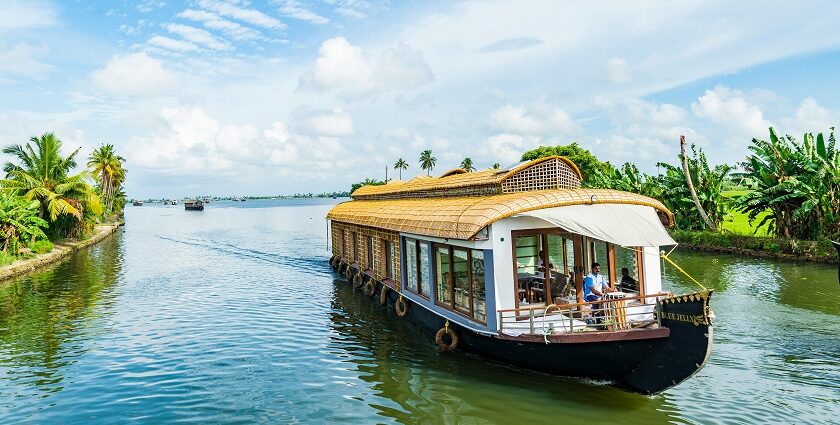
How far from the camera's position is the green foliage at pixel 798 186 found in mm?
23281

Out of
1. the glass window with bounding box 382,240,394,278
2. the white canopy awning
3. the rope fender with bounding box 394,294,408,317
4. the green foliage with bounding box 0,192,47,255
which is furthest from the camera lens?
the green foliage with bounding box 0,192,47,255

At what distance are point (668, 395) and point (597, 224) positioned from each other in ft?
10.3

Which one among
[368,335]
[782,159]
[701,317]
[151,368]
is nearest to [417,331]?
[368,335]

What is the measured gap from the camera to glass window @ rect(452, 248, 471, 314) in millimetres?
11141

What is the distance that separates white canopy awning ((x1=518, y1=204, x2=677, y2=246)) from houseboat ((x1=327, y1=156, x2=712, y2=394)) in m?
0.02

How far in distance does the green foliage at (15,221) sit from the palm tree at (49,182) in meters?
1.56

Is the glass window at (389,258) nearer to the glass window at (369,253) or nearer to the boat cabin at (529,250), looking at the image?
the boat cabin at (529,250)

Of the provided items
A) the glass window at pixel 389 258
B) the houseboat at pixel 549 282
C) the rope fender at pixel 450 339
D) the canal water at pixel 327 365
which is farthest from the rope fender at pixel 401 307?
the rope fender at pixel 450 339

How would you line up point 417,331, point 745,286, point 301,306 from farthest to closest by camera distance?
point 745,286 → point 301,306 → point 417,331

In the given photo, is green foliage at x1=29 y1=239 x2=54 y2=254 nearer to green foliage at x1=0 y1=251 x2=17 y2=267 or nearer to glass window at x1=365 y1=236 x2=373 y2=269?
green foliage at x1=0 y1=251 x2=17 y2=267

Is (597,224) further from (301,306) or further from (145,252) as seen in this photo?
(145,252)

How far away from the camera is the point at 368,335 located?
14148mm

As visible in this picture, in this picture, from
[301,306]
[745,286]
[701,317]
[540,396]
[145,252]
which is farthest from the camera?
[145,252]

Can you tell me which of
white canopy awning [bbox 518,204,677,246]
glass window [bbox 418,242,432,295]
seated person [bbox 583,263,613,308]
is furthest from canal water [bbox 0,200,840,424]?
white canopy awning [bbox 518,204,677,246]
